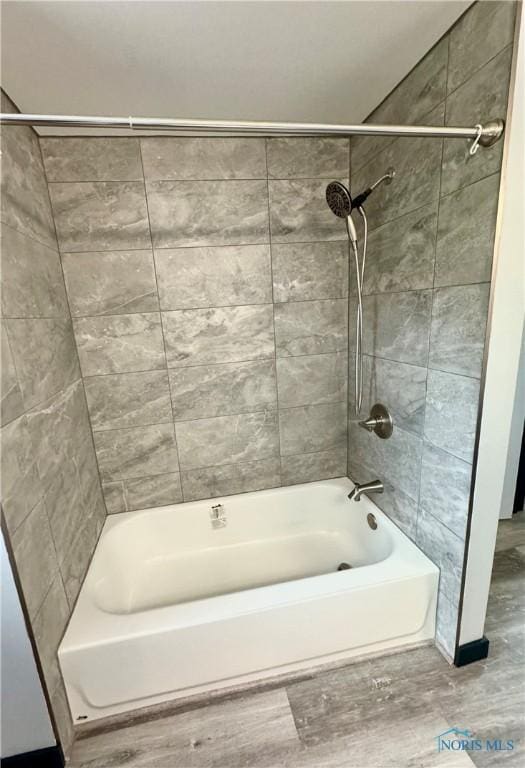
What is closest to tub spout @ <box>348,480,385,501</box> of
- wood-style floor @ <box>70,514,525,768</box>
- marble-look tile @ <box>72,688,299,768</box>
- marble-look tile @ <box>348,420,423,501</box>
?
marble-look tile @ <box>348,420,423,501</box>

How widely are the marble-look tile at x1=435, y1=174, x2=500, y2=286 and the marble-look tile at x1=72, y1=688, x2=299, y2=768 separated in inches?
66.3

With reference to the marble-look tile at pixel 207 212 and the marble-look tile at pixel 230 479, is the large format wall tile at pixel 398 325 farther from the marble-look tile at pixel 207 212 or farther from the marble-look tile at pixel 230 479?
the marble-look tile at pixel 230 479

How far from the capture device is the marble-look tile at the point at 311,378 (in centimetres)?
194

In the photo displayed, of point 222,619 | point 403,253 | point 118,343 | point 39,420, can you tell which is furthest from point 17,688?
point 403,253

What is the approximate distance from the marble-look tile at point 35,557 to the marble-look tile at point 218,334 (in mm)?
937

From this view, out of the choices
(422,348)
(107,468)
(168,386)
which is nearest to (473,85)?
(422,348)

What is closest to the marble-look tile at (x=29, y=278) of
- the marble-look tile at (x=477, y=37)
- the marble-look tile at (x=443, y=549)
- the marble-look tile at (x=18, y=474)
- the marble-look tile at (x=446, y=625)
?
the marble-look tile at (x=18, y=474)

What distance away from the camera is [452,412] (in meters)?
1.22

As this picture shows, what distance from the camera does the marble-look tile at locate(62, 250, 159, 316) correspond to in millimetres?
1645

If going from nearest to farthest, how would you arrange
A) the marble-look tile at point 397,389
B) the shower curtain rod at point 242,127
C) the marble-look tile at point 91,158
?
the shower curtain rod at point 242,127 < the marble-look tile at point 397,389 < the marble-look tile at point 91,158

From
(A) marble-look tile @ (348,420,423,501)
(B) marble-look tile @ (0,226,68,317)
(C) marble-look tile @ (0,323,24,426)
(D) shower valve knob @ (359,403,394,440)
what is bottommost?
(A) marble-look tile @ (348,420,423,501)

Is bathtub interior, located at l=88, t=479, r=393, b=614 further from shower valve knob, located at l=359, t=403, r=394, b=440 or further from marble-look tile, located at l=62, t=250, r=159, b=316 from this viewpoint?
marble-look tile, located at l=62, t=250, r=159, b=316

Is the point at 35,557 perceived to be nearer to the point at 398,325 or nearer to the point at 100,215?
the point at 100,215

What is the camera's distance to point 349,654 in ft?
4.58
